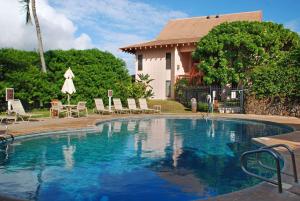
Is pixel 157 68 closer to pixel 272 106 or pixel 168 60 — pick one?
pixel 168 60

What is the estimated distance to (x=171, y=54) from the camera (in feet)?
117

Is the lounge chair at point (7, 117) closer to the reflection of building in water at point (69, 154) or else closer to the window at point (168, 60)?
the reflection of building in water at point (69, 154)

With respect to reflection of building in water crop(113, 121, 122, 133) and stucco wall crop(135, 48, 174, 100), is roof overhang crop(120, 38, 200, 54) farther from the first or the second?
reflection of building in water crop(113, 121, 122, 133)

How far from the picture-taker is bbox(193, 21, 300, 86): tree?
92.2 feet

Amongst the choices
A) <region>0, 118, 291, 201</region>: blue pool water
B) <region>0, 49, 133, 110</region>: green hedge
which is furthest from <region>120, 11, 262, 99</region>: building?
<region>0, 118, 291, 201</region>: blue pool water

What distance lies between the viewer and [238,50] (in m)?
28.8

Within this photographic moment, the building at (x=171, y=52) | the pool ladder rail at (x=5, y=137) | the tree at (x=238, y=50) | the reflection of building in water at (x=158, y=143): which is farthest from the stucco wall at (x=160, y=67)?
the pool ladder rail at (x=5, y=137)

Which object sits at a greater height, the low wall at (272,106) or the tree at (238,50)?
the tree at (238,50)

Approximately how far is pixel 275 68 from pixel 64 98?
1438 cm

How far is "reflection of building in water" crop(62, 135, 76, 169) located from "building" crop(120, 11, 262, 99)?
2225 centimetres

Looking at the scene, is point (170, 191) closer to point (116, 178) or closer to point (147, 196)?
point (147, 196)

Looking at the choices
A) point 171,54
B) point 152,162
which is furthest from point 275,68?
point 152,162

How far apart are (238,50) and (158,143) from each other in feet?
57.3

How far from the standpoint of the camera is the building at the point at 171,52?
115ft
